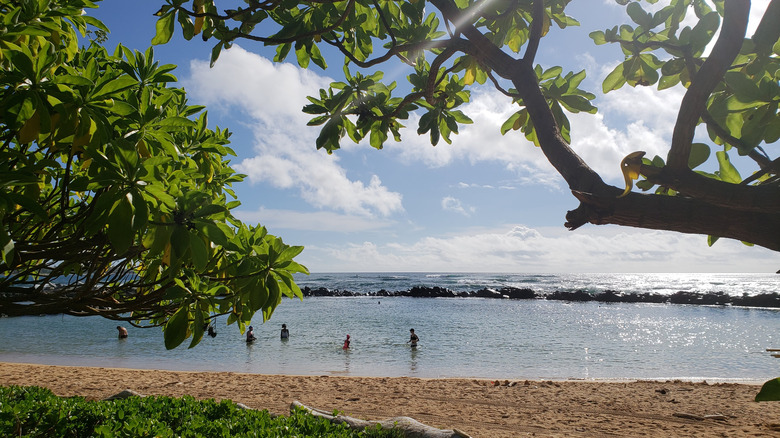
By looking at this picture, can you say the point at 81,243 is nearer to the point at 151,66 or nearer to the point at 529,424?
the point at 151,66

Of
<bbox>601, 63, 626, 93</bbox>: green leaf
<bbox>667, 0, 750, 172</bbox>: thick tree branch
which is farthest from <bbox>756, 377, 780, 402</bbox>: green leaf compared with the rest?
<bbox>601, 63, 626, 93</bbox>: green leaf

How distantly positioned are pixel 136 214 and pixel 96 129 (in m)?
0.54

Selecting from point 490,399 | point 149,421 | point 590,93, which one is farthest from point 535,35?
point 490,399

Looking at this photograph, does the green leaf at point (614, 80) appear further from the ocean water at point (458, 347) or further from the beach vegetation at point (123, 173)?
the ocean water at point (458, 347)

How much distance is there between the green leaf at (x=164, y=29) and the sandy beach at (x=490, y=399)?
6.38 metres

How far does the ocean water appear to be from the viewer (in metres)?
15.1

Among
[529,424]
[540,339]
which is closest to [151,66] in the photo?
[529,424]

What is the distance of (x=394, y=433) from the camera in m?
4.53

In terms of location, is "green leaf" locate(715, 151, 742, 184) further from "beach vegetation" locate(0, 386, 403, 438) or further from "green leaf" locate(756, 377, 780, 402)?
"beach vegetation" locate(0, 386, 403, 438)

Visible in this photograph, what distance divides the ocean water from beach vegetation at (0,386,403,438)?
9719 millimetres

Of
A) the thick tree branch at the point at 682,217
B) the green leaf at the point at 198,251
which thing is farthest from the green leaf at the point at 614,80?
the green leaf at the point at 198,251

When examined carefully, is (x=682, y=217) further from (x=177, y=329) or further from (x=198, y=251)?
(x=177, y=329)

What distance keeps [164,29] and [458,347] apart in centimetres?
1870

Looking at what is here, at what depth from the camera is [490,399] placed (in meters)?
9.26
